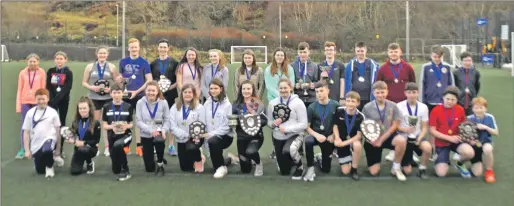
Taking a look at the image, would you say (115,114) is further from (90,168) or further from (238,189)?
(238,189)

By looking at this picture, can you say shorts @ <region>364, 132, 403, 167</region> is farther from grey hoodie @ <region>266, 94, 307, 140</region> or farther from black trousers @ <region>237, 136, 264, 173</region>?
black trousers @ <region>237, 136, 264, 173</region>

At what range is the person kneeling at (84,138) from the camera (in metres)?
5.32

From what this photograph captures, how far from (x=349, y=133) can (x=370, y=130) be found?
0.74 feet

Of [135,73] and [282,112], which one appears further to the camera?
[135,73]

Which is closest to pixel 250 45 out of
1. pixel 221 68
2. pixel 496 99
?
pixel 496 99

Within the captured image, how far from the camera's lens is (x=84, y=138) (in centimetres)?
538

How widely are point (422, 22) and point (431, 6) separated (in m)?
2.60

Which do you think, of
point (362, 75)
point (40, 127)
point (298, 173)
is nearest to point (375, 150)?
point (298, 173)

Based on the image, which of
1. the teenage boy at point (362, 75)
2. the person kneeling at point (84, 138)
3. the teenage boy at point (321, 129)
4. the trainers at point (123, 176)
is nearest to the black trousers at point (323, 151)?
the teenage boy at point (321, 129)

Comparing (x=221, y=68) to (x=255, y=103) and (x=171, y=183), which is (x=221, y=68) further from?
(x=171, y=183)

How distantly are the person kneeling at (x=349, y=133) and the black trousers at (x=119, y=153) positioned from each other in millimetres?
2156

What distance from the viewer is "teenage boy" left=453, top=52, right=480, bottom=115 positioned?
611cm

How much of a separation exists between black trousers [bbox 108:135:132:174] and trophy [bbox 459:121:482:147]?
11.2ft

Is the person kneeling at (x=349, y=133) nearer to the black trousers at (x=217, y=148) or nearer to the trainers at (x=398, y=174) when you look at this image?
the trainers at (x=398, y=174)
